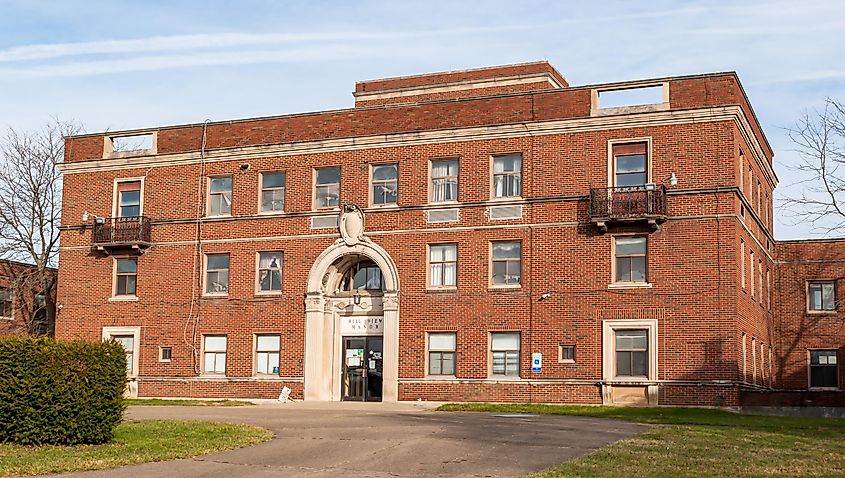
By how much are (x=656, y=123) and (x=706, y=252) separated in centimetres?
427

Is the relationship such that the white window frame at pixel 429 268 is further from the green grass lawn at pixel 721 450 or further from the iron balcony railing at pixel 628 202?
the green grass lawn at pixel 721 450

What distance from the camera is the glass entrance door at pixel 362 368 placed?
37938 millimetres

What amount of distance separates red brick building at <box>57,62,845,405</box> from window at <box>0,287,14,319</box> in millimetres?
9931

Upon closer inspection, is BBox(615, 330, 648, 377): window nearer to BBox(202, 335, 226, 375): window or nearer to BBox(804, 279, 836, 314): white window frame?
BBox(804, 279, 836, 314): white window frame

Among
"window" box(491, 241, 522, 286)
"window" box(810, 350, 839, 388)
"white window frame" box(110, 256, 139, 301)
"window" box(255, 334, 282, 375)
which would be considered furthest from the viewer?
"window" box(810, 350, 839, 388)

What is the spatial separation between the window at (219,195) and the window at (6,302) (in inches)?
627

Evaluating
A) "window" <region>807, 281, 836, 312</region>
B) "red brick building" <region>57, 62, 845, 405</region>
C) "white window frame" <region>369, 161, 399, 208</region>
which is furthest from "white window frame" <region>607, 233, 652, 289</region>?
"window" <region>807, 281, 836, 312</region>

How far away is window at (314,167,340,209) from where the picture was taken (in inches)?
1524

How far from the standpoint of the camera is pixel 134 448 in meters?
18.3

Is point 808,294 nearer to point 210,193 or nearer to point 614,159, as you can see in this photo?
point 614,159

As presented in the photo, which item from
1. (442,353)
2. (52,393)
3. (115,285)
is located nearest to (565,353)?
(442,353)

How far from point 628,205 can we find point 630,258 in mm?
1696

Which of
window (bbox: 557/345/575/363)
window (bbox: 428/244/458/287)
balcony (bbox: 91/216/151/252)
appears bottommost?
window (bbox: 557/345/575/363)

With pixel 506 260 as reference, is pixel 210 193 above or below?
above
